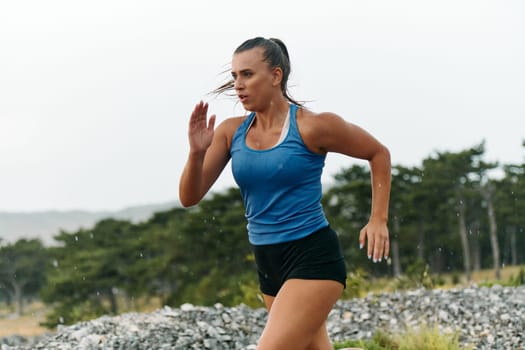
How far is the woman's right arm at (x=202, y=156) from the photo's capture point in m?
3.24

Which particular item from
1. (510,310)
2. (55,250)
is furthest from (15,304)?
(510,310)

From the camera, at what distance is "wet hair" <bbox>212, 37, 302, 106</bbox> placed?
3.31 metres

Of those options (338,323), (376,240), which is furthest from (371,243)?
(338,323)

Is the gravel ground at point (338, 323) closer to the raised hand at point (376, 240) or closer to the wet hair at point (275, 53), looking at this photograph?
the raised hand at point (376, 240)

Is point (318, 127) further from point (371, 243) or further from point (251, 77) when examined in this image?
point (371, 243)

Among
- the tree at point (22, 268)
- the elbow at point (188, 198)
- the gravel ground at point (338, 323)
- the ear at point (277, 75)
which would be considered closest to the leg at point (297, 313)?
the elbow at point (188, 198)

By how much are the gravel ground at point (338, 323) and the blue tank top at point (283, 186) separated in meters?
4.29

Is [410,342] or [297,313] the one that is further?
[410,342]

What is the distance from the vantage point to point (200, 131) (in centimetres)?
325

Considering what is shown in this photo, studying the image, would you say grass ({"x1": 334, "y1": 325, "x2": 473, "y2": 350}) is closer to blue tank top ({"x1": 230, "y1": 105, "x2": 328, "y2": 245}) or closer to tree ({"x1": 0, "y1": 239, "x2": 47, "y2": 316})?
blue tank top ({"x1": 230, "y1": 105, "x2": 328, "y2": 245})

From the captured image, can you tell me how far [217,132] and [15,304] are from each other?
54.5 m

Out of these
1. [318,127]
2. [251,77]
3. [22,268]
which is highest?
[251,77]

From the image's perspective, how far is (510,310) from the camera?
8.82 m

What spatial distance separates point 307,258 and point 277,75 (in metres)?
0.78
